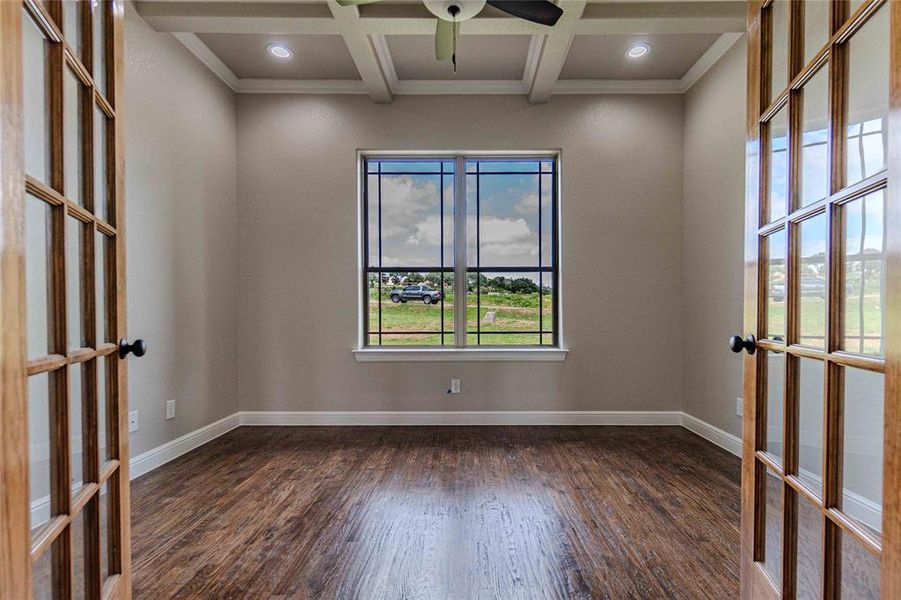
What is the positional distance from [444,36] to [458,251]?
182 centimetres

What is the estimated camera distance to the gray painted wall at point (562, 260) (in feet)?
12.2

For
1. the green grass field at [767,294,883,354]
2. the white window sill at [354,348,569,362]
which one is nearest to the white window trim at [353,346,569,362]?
the white window sill at [354,348,569,362]

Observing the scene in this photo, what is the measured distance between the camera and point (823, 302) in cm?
99

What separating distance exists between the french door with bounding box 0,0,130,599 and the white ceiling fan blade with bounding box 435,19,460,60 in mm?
1520

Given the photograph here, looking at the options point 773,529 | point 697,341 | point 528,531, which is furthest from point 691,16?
point 528,531

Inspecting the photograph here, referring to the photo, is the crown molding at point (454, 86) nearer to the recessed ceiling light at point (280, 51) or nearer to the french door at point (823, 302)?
the recessed ceiling light at point (280, 51)

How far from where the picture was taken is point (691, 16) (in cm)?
272

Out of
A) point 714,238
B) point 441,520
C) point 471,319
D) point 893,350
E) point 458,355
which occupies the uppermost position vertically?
point 714,238

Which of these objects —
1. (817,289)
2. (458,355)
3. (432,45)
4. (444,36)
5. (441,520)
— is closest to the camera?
(817,289)

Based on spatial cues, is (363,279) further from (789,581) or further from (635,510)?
(789,581)

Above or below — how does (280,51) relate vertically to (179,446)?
above

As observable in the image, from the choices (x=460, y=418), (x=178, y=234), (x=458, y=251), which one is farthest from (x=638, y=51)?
(x=178, y=234)

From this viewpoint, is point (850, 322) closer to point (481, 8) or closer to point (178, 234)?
point (481, 8)

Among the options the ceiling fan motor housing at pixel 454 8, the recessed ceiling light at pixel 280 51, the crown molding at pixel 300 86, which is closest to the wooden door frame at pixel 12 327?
the ceiling fan motor housing at pixel 454 8
